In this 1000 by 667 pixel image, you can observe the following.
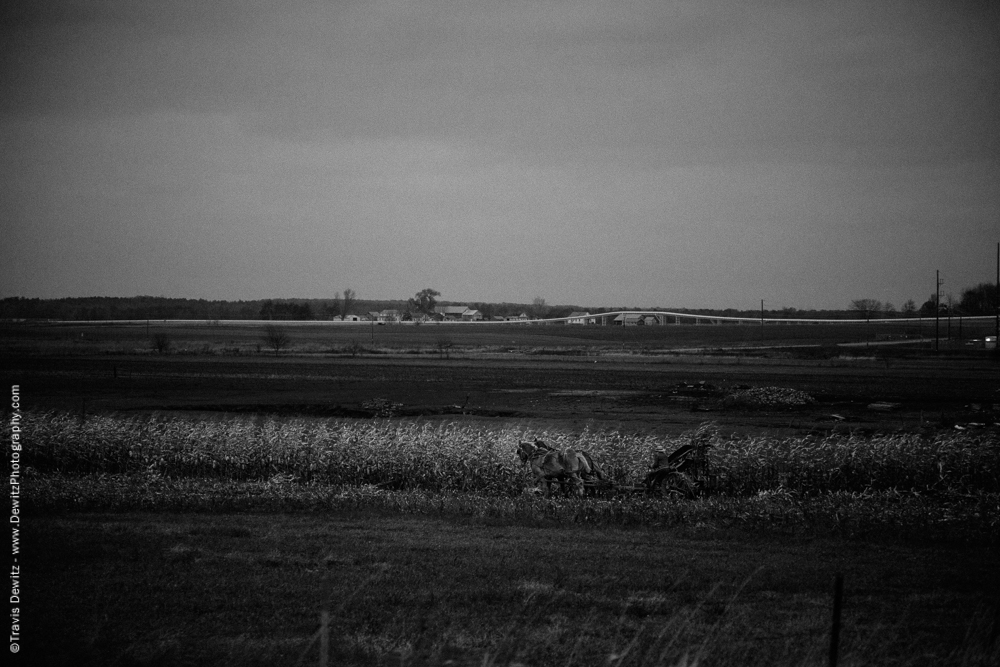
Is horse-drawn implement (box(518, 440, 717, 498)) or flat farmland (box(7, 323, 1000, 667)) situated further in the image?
horse-drawn implement (box(518, 440, 717, 498))

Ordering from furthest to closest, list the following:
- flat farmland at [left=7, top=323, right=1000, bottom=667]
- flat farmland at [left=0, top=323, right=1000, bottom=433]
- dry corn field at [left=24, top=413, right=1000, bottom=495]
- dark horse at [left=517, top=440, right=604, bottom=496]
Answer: flat farmland at [left=0, top=323, right=1000, bottom=433] → dry corn field at [left=24, top=413, right=1000, bottom=495] → dark horse at [left=517, top=440, right=604, bottom=496] → flat farmland at [left=7, top=323, right=1000, bottom=667]

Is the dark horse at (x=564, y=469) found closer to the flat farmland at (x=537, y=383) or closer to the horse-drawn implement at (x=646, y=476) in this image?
the horse-drawn implement at (x=646, y=476)

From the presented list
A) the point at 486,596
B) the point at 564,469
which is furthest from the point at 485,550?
the point at 564,469

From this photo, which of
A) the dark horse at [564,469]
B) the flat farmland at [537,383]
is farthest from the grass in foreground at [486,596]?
the flat farmland at [537,383]

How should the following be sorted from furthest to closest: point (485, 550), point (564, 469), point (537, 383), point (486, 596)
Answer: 1. point (537, 383)
2. point (564, 469)
3. point (485, 550)
4. point (486, 596)

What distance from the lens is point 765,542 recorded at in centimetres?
1305

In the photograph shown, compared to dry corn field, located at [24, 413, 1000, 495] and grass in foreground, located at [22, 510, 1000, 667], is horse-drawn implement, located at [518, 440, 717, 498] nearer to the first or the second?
dry corn field, located at [24, 413, 1000, 495]

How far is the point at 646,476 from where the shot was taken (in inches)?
703

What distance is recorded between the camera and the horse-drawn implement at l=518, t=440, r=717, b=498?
17.4 meters

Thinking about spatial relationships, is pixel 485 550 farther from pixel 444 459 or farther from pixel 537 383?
pixel 537 383

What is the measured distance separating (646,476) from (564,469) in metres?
1.92

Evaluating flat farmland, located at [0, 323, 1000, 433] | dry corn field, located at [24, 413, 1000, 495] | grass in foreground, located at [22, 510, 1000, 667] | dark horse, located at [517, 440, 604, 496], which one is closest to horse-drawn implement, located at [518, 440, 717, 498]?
dark horse, located at [517, 440, 604, 496]

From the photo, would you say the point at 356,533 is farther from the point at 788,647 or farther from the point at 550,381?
the point at 550,381

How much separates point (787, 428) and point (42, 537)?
83.2 feet
